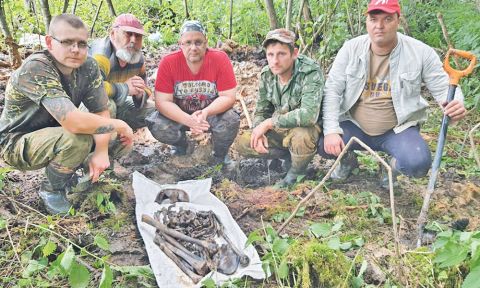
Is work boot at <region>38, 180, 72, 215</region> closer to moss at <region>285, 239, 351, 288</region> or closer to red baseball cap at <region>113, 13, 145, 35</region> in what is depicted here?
red baseball cap at <region>113, 13, 145, 35</region>

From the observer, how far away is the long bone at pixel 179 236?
3209 mm

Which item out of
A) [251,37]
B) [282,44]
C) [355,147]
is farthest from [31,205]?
[251,37]

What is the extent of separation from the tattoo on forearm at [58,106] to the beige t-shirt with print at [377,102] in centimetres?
243

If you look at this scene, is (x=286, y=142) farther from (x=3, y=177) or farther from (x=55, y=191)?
(x=3, y=177)

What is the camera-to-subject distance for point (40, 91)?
3.28 m

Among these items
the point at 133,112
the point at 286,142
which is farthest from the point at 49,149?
the point at 286,142

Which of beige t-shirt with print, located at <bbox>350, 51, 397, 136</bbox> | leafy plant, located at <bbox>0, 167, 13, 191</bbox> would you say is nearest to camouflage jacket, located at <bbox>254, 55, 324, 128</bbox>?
beige t-shirt with print, located at <bbox>350, 51, 397, 136</bbox>

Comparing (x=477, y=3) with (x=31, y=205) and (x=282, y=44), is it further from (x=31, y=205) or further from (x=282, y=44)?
(x=31, y=205)

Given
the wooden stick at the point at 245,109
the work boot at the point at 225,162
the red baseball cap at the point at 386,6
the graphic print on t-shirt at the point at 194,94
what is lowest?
the work boot at the point at 225,162

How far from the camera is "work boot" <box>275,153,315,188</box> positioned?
435cm

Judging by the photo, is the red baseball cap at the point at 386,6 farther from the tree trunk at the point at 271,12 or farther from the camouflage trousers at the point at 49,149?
the tree trunk at the point at 271,12

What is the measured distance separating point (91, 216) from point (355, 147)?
237 cm

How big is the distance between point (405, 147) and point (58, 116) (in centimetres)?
276

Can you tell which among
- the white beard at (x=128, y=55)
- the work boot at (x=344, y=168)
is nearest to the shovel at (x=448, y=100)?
the work boot at (x=344, y=168)
